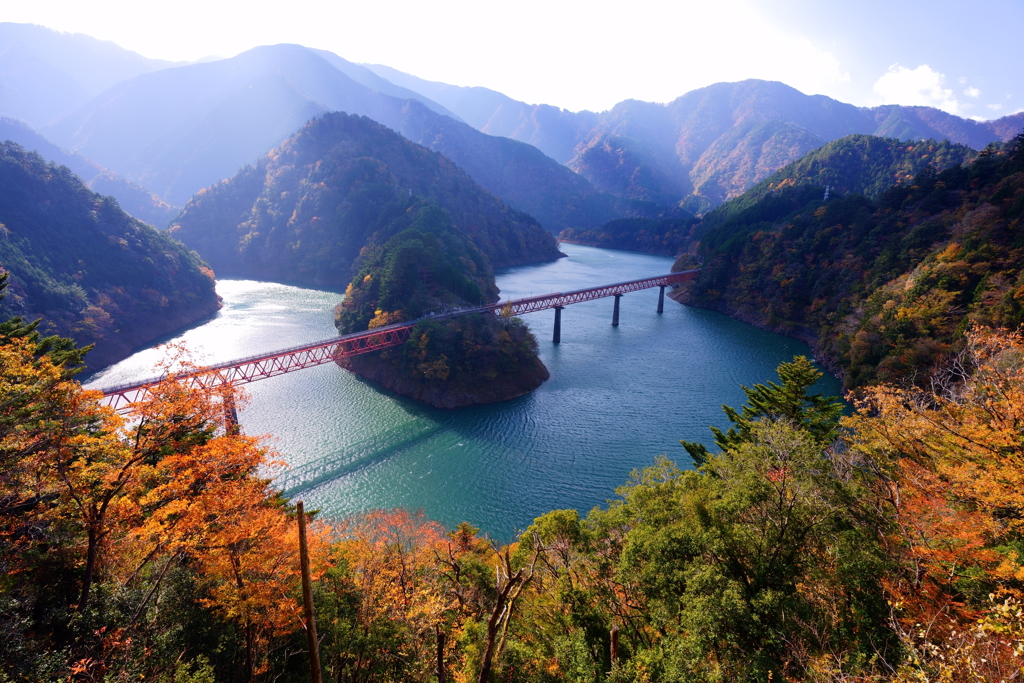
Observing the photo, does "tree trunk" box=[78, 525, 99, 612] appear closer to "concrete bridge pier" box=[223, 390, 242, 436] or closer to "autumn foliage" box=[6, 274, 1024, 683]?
"autumn foliage" box=[6, 274, 1024, 683]

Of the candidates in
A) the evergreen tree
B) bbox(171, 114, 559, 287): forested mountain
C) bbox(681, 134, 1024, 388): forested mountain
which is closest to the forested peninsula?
bbox(171, 114, 559, 287): forested mountain

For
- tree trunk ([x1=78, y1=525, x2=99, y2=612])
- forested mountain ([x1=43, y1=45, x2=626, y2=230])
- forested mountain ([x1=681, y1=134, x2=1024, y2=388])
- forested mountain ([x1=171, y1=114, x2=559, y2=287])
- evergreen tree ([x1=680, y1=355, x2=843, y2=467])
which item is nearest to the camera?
tree trunk ([x1=78, y1=525, x2=99, y2=612])

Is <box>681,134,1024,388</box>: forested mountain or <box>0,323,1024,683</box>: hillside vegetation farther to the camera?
<box>681,134,1024,388</box>: forested mountain

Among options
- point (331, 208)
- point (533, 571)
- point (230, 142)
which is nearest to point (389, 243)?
point (331, 208)

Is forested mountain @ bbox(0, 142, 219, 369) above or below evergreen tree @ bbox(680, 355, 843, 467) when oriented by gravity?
above

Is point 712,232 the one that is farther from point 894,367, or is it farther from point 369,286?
point 369,286

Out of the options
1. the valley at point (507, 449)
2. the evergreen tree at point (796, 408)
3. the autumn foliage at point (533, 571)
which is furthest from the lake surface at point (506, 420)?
the autumn foliage at point (533, 571)

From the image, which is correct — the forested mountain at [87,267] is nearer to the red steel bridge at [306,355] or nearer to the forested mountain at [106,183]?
the red steel bridge at [306,355]

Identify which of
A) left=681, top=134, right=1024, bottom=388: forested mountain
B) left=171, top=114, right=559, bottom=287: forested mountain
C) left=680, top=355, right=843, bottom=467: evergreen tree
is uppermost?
left=171, top=114, right=559, bottom=287: forested mountain
